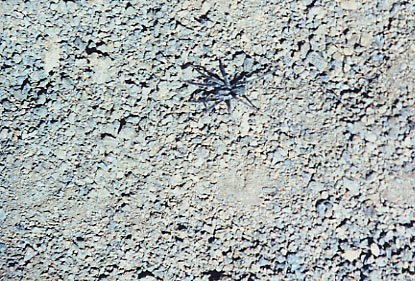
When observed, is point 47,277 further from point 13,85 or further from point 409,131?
point 409,131

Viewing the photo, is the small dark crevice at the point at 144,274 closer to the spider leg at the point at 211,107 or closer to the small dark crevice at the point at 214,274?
the small dark crevice at the point at 214,274

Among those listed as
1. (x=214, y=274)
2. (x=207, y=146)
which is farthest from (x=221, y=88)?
(x=214, y=274)

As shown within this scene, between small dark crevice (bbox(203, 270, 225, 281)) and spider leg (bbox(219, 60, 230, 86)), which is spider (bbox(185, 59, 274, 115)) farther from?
small dark crevice (bbox(203, 270, 225, 281))

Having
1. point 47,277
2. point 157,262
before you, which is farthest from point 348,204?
point 47,277

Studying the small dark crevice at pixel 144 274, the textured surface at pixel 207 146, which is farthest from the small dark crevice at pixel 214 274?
the small dark crevice at pixel 144 274

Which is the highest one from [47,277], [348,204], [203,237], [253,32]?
[253,32]

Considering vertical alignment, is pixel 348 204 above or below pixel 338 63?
below

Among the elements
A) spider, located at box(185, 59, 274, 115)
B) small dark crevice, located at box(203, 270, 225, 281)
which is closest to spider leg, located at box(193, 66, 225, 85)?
spider, located at box(185, 59, 274, 115)
